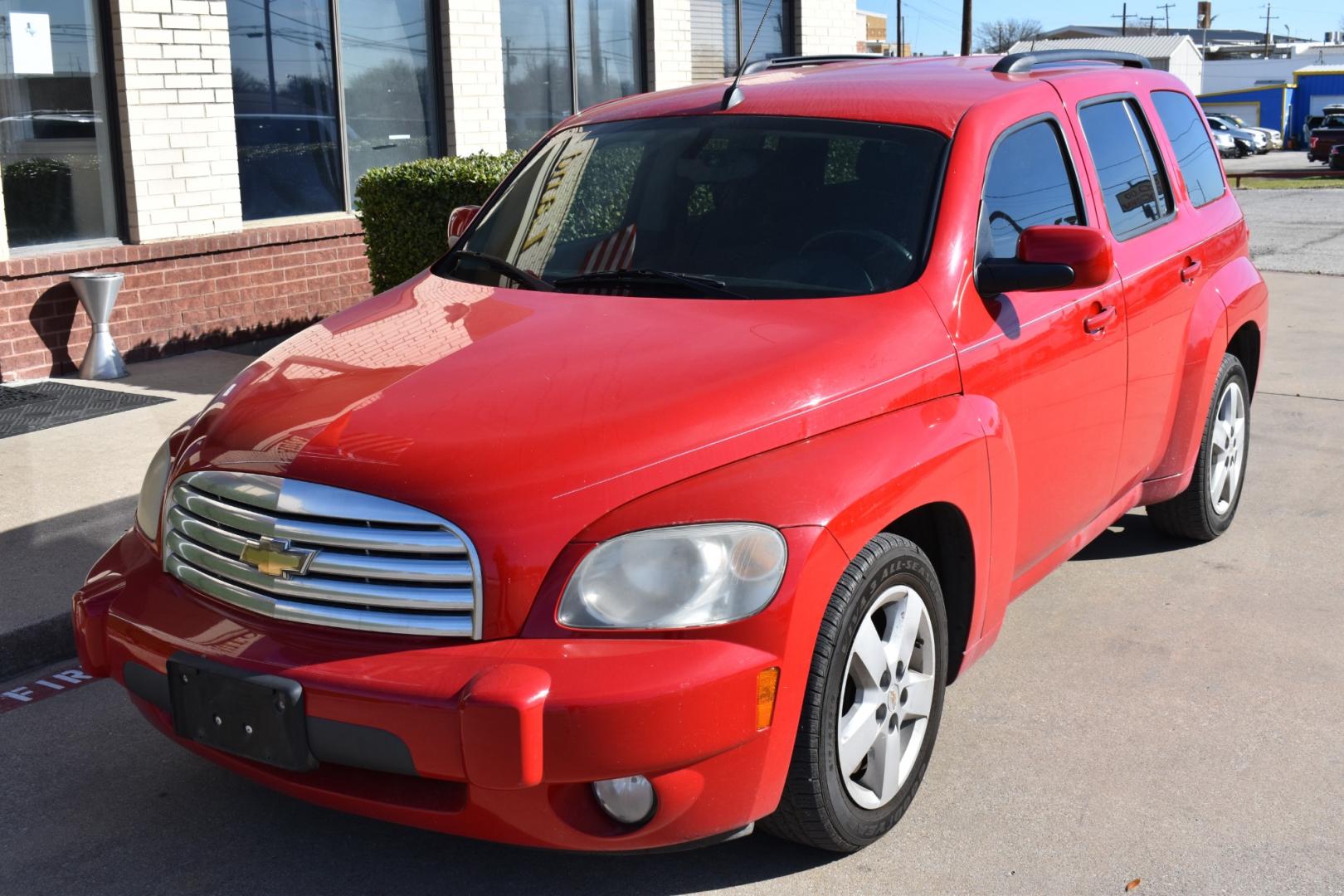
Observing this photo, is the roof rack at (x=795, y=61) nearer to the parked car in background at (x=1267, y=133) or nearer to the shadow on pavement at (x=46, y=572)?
the shadow on pavement at (x=46, y=572)

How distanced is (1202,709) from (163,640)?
2.94 metres

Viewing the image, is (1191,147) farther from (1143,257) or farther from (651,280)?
(651,280)

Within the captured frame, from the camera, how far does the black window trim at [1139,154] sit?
4.59m

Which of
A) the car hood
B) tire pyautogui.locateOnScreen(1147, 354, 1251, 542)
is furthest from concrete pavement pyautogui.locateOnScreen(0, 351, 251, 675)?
tire pyautogui.locateOnScreen(1147, 354, 1251, 542)

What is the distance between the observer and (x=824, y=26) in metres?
17.7

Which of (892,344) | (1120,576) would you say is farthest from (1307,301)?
(892,344)

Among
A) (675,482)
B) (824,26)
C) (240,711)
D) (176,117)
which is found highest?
(824,26)

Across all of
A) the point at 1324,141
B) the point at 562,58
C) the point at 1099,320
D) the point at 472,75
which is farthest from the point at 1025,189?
the point at 1324,141

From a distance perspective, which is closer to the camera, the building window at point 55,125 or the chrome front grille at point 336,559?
the chrome front grille at point 336,559

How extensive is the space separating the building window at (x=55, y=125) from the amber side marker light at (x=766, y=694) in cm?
774

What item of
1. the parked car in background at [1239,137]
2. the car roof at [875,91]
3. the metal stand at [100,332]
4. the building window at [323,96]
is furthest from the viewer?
the parked car in background at [1239,137]

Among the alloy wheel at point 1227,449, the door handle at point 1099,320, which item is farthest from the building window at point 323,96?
the door handle at point 1099,320

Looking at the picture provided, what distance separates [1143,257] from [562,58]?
10.0 metres

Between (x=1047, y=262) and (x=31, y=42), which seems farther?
(x=31, y=42)
